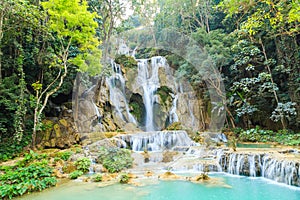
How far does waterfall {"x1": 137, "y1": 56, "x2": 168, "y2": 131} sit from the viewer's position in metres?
14.9

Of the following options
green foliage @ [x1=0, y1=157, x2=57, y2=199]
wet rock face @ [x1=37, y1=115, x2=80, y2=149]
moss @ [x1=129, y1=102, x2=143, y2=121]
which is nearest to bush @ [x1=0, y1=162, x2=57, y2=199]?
green foliage @ [x1=0, y1=157, x2=57, y2=199]

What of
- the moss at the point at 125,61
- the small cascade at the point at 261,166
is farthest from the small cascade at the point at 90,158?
the moss at the point at 125,61

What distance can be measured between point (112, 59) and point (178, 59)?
4.85 m

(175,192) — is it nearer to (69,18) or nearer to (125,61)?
(69,18)

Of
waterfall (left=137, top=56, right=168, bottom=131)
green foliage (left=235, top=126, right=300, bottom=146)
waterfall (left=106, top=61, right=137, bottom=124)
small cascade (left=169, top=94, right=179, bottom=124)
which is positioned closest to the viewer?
green foliage (left=235, top=126, right=300, bottom=146)

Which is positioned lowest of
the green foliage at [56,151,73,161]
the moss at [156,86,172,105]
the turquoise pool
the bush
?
the turquoise pool

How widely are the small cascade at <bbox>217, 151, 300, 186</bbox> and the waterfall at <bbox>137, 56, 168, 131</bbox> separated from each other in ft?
27.6

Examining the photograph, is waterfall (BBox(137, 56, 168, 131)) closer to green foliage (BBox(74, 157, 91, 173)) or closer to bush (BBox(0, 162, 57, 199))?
green foliage (BBox(74, 157, 91, 173))

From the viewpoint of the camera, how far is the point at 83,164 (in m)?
6.66

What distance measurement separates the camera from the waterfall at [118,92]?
1416 centimetres

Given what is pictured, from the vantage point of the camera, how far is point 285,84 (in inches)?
468

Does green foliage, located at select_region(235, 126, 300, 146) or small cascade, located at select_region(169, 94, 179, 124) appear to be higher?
small cascade, located at select_region(169, 94, 179, 124)

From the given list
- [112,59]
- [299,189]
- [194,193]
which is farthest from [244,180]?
[112,59]

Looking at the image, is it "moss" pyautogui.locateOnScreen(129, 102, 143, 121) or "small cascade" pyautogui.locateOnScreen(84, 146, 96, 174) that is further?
"moss" pyautogui.locateOnScreen(129, 102, 143, 121)
